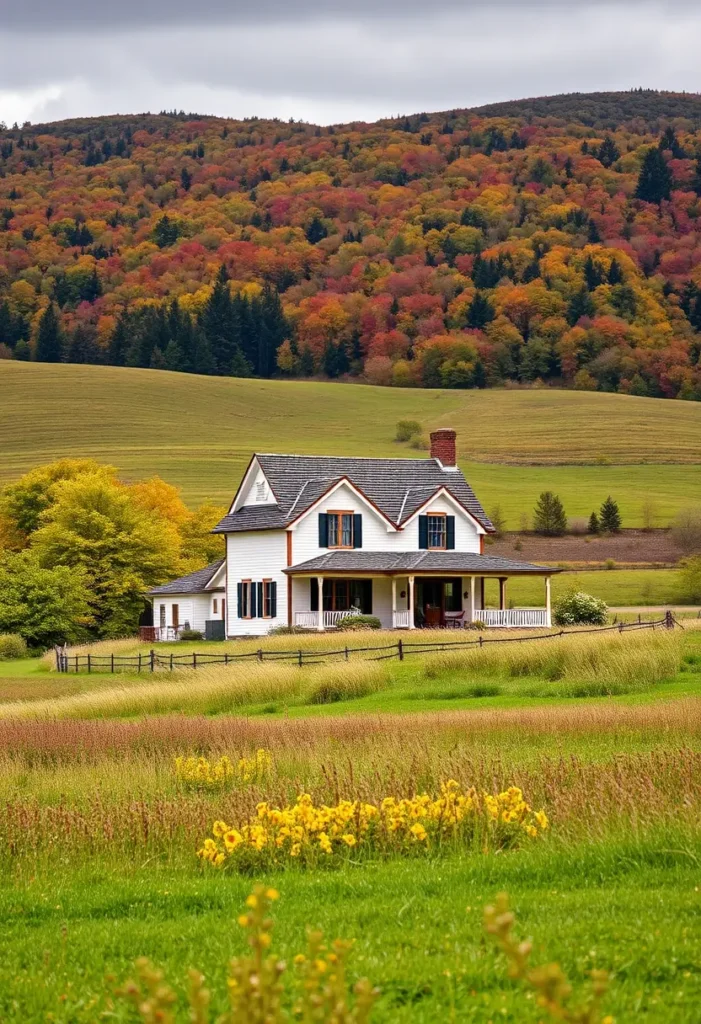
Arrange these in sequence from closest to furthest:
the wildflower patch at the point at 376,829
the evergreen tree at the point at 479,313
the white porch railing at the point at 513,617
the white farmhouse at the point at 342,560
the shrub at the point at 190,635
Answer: the wildflower patch at the point at 376,829 < the white porch railing at the point at 513,617 < the white farmhouse at the point at 342,560 < the shrub at the point at 190,635 < the evergreen tree at the point at 479,313

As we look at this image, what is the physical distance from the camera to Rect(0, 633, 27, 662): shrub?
55694 mm

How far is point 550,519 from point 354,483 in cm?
3662

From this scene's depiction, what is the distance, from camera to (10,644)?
56219 millimetres

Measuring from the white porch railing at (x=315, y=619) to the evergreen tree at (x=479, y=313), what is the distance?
134397 mm

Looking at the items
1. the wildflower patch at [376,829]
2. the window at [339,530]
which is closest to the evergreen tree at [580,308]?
the window at [339,530]

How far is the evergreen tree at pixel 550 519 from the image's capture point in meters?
95.9

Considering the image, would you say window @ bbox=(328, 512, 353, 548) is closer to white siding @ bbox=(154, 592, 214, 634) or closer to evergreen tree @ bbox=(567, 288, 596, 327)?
white siding @ bbox=(154, 592, 214, 634)

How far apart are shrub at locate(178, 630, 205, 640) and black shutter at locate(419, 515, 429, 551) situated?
1059cm

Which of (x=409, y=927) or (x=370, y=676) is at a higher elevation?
(x=409, y=927)

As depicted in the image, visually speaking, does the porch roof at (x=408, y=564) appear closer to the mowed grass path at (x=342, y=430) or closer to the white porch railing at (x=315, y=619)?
the white porch railing at (x=315, y=619)

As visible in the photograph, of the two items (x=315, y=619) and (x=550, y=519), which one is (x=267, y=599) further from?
(x=550, y=519)

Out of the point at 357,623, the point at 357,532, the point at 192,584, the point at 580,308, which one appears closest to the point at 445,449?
the point at 357,532

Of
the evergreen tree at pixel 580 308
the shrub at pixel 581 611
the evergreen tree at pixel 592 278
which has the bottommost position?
the shrub at pixel 581 611

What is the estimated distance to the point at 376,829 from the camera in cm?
1308
